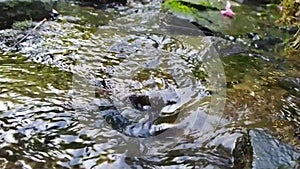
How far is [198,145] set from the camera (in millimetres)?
2154

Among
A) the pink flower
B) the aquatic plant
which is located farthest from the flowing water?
the aquatic plant

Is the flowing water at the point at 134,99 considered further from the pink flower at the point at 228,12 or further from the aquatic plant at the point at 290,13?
the aquatic plant at the point at 290,13

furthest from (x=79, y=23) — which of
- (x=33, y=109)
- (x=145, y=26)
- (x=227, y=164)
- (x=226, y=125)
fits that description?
(x=227, y=164)

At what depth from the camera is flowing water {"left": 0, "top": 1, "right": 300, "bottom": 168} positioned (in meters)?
2.04

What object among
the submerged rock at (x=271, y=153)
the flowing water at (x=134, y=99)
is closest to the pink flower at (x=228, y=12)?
the flowing water at (x=134, y=99)

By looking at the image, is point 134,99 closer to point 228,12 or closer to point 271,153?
point 271,153

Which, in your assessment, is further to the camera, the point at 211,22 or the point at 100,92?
the point at 211,22

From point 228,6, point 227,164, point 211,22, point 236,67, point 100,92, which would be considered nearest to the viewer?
point 227,164

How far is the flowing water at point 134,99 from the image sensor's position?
80.2 inches

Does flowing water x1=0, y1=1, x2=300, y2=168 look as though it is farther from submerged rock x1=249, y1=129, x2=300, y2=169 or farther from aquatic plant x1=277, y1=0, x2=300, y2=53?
aquatic plant x1=277, y1=0, x2=300, y2=53

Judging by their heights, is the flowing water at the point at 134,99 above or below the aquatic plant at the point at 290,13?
below

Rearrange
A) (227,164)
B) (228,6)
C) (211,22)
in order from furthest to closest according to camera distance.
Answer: (228,6), (211,22), (227,164)

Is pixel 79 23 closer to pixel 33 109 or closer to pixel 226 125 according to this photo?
pixel 33 109

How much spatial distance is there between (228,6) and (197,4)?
418 millimetres
